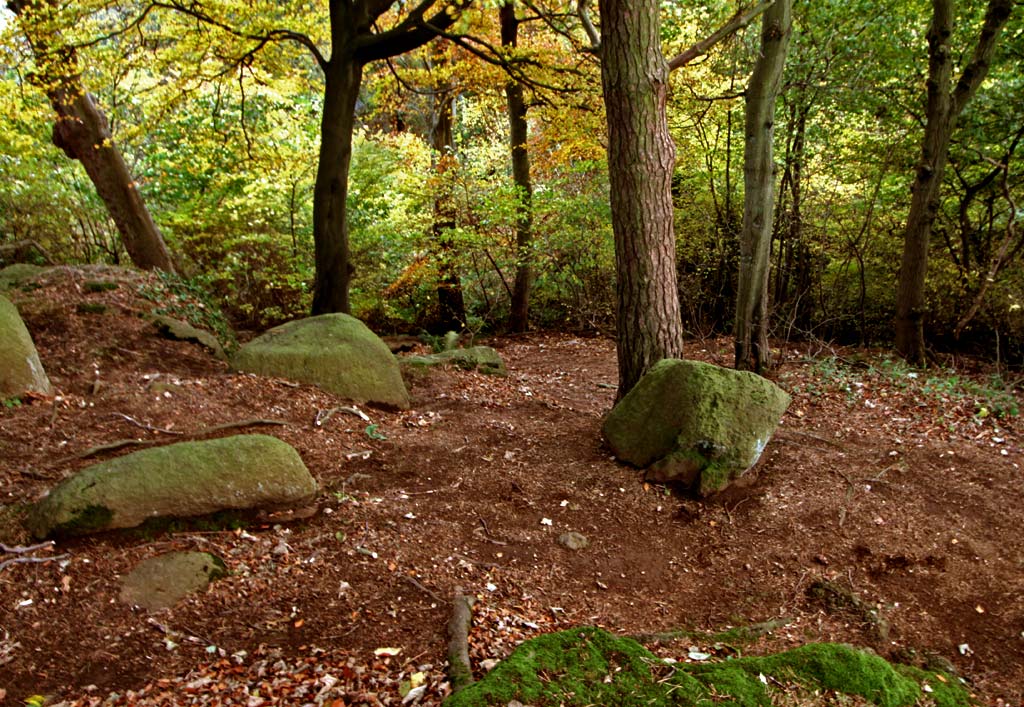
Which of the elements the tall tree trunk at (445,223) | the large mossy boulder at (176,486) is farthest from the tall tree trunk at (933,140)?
the large mossy boulder at (176,486)

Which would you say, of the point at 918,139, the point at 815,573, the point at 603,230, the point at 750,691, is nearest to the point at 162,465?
the point at 750,691

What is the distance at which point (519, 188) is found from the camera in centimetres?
1046

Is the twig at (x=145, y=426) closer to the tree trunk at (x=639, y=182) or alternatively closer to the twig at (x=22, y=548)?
the twig at (x=22, y=548)

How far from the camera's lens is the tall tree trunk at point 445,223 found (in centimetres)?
1104

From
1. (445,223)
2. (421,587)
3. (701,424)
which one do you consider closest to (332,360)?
(421,587)

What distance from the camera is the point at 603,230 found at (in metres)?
10.7

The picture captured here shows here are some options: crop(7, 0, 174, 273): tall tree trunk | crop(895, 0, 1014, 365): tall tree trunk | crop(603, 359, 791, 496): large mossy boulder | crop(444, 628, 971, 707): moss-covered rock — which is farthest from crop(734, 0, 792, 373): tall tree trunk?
crop(7, 0, 174, 273): tall tree trunk

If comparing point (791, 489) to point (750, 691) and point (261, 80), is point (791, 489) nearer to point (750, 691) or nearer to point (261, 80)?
point (750, 691)

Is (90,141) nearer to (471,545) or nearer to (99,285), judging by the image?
(99,285)

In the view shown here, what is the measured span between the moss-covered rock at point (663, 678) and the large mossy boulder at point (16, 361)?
14.8ft

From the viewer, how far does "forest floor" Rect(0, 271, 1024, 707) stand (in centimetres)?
271

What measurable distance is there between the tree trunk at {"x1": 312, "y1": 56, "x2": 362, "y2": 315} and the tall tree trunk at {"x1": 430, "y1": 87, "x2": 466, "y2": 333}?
108 inches

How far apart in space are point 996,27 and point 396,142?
9.90 metres

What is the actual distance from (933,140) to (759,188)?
361 centimetres
